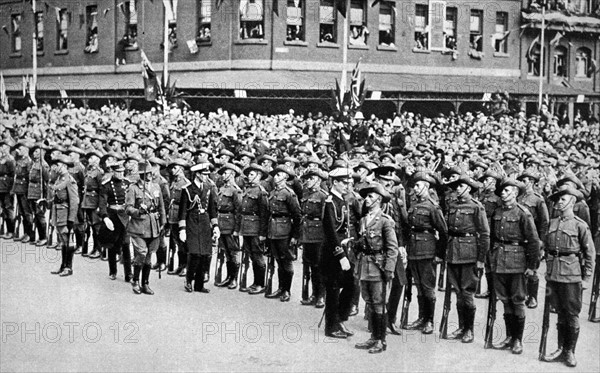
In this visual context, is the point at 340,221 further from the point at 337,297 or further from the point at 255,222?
the point at 255,222

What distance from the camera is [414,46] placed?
115ft

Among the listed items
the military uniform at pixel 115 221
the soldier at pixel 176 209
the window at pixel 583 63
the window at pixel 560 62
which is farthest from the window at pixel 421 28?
Answer: the military uniform at pixel 115 221

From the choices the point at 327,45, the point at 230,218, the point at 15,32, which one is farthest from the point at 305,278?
the point at 15,32

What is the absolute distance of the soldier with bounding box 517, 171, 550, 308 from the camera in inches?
441

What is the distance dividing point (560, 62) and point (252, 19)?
61.6 ft

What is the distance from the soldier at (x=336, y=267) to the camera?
9.75 metres

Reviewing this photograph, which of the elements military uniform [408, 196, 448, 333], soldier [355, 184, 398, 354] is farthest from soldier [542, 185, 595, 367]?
soldier [355, 184, 398, 354]

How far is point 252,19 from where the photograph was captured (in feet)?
102

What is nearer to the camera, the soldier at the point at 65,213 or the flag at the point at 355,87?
the soldier at the point at 65,213

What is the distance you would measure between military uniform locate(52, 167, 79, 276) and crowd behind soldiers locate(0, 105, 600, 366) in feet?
0.08

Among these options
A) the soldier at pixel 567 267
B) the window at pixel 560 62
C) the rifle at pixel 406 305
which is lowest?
the rifle at pixel 406 305

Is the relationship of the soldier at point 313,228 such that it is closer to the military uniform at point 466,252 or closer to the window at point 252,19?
the military uniform at point 466,252

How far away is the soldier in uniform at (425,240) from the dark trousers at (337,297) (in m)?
0.88

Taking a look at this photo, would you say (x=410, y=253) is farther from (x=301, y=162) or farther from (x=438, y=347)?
(x=301, y=162)
